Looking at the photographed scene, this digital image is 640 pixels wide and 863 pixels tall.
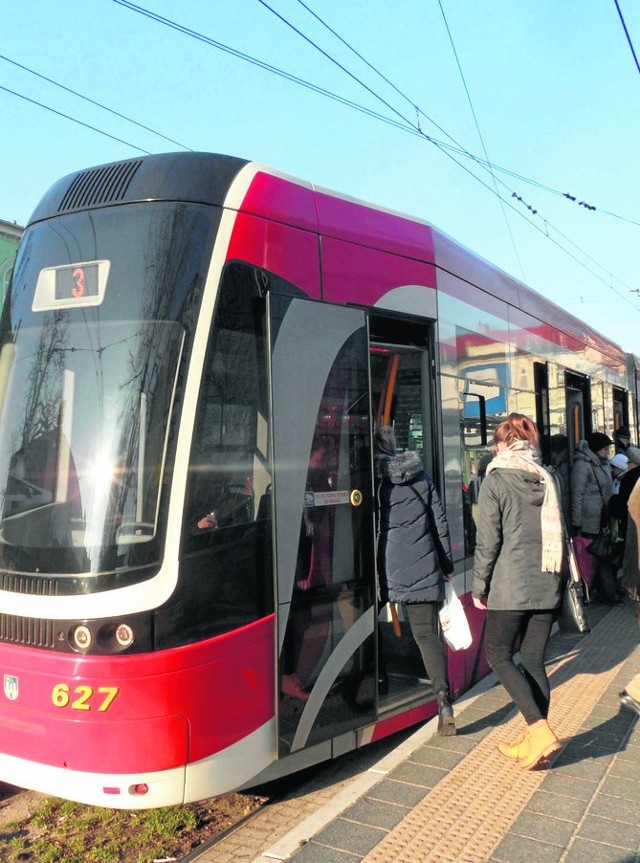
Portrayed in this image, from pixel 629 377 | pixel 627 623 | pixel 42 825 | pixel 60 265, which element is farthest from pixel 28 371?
pixel 629 377

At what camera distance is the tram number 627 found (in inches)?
134

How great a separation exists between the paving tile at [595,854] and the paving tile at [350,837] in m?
0.77

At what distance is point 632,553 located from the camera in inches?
181

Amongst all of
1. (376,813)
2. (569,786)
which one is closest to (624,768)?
(569,786)

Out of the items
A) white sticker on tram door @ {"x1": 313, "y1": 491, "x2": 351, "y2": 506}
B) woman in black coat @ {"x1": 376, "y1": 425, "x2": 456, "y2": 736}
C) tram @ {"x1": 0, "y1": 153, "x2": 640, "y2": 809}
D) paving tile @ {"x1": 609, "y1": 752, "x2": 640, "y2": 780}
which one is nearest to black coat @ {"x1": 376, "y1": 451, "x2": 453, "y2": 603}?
woman in black coat @ {"x1": 376, "y1": 425, "x2": 456, "y2": 736}

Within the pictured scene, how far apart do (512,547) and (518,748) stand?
1041mm

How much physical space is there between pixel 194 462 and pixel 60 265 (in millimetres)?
1232

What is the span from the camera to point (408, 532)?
15.8 feet

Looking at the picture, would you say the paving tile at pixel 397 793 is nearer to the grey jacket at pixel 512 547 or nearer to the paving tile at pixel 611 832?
the paving tile at pixel 611 832

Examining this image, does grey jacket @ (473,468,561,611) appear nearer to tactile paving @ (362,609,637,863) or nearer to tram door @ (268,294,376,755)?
tram door @ (268,294,376,755)

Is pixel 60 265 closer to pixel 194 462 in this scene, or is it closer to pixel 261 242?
pixel 261 242

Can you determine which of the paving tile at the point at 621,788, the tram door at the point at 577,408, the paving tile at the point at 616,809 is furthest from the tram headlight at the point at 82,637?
the tram door at the point at 577,408

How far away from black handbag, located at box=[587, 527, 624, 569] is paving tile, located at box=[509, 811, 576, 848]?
17.4ft

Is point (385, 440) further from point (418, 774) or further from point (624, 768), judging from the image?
point (624, 768)
